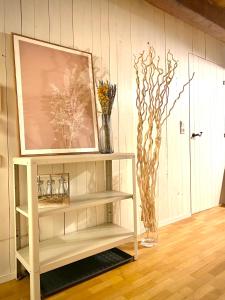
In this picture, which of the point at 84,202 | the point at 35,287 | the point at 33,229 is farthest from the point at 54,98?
the point at 35,287

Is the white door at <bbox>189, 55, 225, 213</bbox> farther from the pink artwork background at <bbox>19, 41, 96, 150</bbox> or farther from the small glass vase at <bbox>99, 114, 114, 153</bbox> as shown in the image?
the pink artwork background at <bbox>19, 41, 96, 150</bbox>

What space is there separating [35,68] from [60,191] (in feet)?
2.92

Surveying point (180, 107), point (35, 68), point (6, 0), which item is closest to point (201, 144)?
point (180, 107)

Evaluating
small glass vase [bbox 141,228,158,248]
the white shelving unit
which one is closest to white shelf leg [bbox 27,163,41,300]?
A: the white shelving unit

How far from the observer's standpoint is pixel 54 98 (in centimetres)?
169

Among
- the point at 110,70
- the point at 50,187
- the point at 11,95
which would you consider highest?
the point at 110,70

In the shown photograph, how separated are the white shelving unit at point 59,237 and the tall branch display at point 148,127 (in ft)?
1.04

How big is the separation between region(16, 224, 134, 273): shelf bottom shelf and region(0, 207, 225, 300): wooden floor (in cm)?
18

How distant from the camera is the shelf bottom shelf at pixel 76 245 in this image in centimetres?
138

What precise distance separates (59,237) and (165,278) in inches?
31.4

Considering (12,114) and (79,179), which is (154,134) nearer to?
(79,179)

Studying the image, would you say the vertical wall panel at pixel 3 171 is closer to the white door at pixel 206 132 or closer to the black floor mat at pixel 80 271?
the black floor mat at pixel 80 271

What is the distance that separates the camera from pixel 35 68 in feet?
5.27

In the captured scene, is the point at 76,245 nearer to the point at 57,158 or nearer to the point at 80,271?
the point at 80,271
